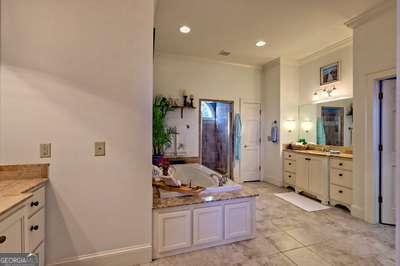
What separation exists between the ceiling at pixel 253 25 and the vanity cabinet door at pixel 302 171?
2269 mm

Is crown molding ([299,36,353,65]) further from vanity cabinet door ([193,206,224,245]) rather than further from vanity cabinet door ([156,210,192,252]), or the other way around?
vanity cabinet door ([156,210,192,252])

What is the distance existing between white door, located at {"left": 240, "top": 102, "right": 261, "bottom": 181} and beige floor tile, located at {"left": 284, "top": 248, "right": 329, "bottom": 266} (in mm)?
3004

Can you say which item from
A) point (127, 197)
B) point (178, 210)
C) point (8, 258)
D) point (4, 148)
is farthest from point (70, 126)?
point (178, 210)

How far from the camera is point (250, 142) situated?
5246 millimetres

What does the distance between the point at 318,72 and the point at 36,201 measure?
16.7 ft

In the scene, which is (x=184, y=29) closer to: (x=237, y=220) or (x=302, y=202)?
(x=237, y=220)

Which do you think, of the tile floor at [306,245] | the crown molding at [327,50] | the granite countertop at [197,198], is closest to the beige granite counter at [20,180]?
the granite countertop at [197,198]

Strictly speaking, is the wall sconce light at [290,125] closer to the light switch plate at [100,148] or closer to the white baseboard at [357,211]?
the white baseboard at [357,211]

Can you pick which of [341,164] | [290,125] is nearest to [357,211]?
[341,164]

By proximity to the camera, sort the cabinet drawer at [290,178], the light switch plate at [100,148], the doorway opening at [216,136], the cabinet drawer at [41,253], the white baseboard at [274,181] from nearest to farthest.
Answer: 1. the cabinet drawer at [41,253]
2. the light switch plate at [100,148]
3. the cabinet drawer at [290,178]
4. the white baseboard at [274,181]
5. the doorway opening at [216,136]

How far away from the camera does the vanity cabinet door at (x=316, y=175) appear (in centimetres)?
363

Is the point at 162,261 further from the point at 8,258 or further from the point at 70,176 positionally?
the point at 8,258

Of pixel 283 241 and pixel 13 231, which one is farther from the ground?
pixel 13 231

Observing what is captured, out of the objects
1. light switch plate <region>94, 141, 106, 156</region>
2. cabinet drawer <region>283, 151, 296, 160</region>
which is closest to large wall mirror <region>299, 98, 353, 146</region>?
cabinet drawer <region>283, 151, 296, 160</region>
